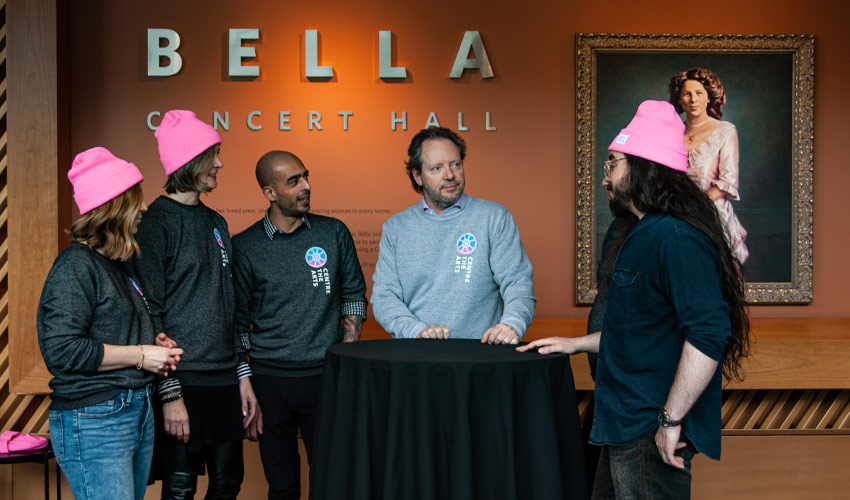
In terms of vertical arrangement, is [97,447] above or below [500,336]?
below

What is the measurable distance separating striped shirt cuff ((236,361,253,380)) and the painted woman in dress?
291 cm

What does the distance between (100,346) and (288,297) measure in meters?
0.96

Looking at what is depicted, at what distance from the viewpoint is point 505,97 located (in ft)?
14.8

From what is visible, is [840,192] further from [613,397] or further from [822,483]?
[613,397]

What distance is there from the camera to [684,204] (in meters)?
2.08

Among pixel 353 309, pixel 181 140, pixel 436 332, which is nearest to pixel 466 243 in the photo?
pixel 436 332

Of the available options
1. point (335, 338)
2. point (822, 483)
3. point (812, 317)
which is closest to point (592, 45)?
point (812, 317)

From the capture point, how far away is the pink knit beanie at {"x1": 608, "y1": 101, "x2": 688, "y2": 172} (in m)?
2.09

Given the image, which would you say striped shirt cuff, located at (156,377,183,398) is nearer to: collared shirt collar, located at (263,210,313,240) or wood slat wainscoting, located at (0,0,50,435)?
collared shirt collar, located at (263,210,313,240)

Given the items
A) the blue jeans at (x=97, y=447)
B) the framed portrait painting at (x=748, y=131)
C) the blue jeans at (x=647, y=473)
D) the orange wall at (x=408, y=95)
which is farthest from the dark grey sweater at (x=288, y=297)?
the framed portrait painting at (x=748, y=131)

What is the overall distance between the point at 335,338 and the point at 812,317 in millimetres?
3125

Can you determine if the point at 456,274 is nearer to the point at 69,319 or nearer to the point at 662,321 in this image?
the point at 662,321

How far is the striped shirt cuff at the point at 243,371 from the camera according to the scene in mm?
3109

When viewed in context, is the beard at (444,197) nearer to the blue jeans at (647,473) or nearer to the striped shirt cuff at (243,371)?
the striped shirt cuff at (243,371)
